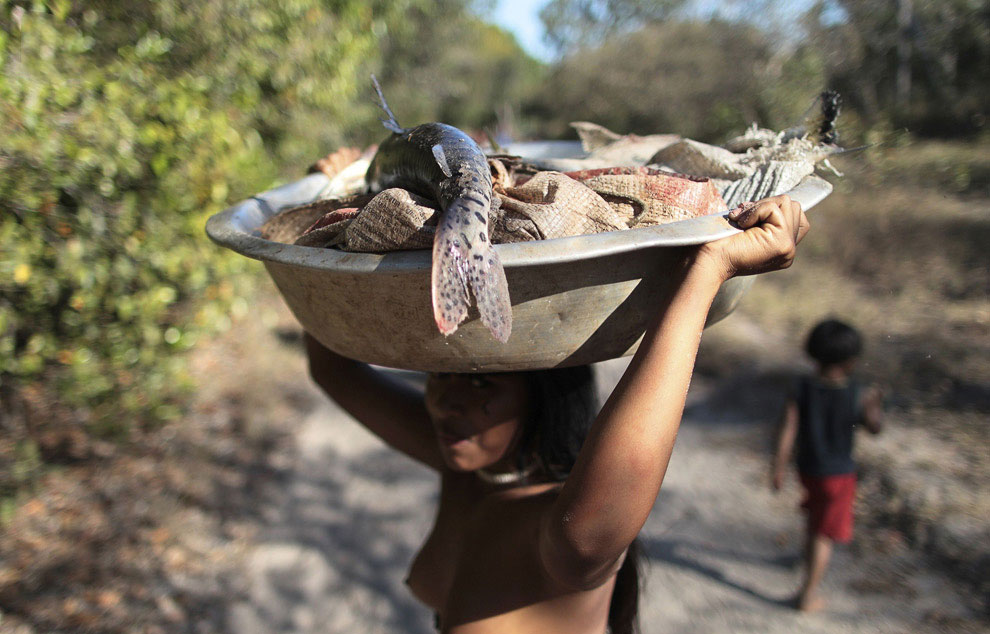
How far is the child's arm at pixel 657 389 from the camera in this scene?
38.6 inches

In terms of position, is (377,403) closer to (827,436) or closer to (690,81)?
(827,436)

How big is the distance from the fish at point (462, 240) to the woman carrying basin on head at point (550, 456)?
28 centimetres

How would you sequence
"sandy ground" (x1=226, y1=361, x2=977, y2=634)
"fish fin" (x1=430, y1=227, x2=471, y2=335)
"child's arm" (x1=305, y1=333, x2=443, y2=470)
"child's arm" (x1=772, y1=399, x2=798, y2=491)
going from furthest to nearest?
"child's arm" (x1=772, y1=399, x2=798, y2=491)
"sandy ground" (x1=226, y1=361, x2=977, y2=634)
"child's arm" (x1=305, y1=333, x2=443, y2=470)
"fish fin" (x1=430, y1=227, x2=471, y2=335)

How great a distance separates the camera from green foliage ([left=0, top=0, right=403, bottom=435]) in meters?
2.85

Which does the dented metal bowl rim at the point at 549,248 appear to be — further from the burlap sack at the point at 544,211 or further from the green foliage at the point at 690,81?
the green foliage at the point at 690,81

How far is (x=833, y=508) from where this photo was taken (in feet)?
10.7

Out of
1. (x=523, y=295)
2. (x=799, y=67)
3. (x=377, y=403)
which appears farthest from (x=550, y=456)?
(x=799, y=67)

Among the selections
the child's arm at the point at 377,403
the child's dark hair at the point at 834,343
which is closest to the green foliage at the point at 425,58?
the child's dark hair at the point at 834,343

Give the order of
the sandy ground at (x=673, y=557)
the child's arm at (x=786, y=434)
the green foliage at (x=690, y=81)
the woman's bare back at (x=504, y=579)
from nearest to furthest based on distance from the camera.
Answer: the woman's bare back at (x=504, y=579) → the sandy ground at (x=673, y=557) → the child's arm at (x=786, y=434) → the green foliage at (x=690, y=81)

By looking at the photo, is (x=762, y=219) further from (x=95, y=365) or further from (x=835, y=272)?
(x=835, y=272)

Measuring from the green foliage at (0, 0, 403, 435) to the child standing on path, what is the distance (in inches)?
141

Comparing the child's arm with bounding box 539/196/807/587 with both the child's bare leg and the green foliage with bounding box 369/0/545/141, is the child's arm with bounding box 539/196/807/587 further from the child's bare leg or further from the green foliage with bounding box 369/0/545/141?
the green foliage with bounding box 369/0/545/141

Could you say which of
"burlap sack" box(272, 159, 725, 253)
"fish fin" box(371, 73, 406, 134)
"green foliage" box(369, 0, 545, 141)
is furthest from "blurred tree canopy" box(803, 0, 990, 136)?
"burlap sack" box(272, 159, 725, 253)

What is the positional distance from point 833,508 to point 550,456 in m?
2.36
